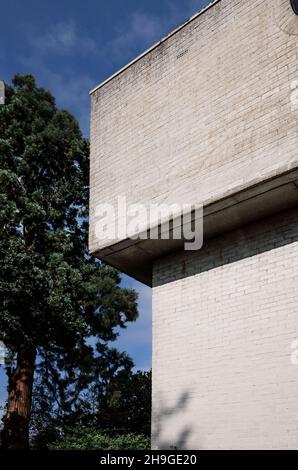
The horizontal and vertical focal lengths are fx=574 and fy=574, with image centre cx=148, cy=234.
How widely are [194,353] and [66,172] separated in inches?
483

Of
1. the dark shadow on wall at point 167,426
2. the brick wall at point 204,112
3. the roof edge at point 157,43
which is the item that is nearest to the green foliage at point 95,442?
the dark shadow on wall at point 167,426

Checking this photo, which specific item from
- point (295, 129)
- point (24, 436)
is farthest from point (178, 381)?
point (24, 436)

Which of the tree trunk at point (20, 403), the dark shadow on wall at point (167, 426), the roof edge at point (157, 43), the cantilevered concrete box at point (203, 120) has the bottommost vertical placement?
the dark shadow on wall at point (167, 426)

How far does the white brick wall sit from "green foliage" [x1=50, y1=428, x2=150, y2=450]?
4374 millimetres

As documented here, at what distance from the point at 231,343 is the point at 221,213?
1.89m

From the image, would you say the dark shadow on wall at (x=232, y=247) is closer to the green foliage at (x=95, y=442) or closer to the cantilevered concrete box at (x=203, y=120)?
the cantilevered concrete box at (x=203, y=120)

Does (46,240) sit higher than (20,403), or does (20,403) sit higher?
(46,240)

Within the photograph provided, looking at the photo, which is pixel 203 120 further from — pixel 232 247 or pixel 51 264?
pixel 51 264

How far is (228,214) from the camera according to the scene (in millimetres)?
8469

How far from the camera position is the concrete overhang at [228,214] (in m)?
7.82

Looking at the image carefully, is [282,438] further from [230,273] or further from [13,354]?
[13,354]

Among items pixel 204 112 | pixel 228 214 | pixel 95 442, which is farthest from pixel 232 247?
pixel 95 442

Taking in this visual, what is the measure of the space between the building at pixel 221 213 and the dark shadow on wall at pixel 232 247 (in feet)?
0.07

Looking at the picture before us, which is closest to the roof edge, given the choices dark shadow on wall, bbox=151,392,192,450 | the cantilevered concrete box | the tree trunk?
the cantilevered concrete box
